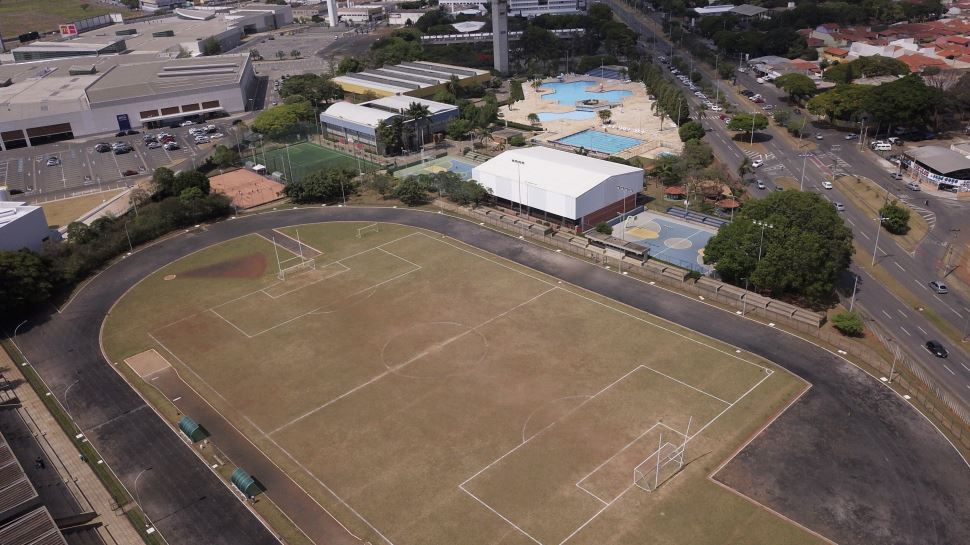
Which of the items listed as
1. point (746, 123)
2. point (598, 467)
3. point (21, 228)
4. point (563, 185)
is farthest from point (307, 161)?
point (598, 467)

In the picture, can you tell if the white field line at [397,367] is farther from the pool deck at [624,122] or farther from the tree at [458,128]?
the tree at [458,128]

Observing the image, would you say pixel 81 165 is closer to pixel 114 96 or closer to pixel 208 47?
pixel 114 96

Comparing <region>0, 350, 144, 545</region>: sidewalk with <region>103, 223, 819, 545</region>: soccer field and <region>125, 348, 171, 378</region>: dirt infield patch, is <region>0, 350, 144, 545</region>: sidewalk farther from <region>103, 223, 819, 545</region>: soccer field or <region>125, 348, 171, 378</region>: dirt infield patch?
<region>103, 223, 819, 545</region>: soccer field

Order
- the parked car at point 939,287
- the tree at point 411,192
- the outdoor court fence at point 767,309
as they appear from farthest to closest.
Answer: the tree at point 411,192
the parked car at point 939,287
the outdoor court fence at point 767,309

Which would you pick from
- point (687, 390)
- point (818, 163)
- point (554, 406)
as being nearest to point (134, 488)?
point (554, 406)

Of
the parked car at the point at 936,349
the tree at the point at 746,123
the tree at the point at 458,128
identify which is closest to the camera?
the parked car at the point at 936,349

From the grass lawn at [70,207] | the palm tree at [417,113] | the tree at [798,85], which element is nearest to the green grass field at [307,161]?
the palm tree at [417,113]
